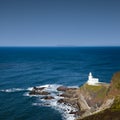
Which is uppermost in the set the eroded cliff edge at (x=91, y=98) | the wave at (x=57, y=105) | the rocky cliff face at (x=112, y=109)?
the rocky cliff face at (x=112, y=109)

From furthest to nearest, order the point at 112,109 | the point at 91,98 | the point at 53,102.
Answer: the point at 53,102 → the point at 91,98 → the point at 112,109

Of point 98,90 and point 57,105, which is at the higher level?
point 98,90

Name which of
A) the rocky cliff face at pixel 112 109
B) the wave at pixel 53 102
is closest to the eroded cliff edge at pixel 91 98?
the rocky cliff face at pixel 112 109

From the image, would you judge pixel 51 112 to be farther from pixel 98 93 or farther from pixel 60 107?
pixel 98 93

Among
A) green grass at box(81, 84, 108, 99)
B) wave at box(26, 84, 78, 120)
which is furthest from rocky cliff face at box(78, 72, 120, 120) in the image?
wave at box(26, 84, 78, 120)

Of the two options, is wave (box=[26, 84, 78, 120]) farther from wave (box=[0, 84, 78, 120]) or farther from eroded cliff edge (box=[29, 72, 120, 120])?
eroded cliff edge (box=[29, 72, 120, 120])

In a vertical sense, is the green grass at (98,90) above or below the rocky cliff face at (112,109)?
below

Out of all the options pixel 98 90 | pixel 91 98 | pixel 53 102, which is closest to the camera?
pixel 91 98

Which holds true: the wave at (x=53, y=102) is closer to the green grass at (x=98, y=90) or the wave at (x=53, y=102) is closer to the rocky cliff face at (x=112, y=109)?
the green grass at (x=98, y=90)

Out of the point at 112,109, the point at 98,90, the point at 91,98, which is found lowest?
the point at 91,98

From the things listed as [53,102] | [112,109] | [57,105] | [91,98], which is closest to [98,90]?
[91,98]

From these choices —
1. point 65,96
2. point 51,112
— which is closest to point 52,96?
point 65,96

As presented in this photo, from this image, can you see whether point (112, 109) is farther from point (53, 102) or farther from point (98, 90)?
point (53, 102)

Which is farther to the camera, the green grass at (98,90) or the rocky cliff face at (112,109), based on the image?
the green grass at (98,90)
